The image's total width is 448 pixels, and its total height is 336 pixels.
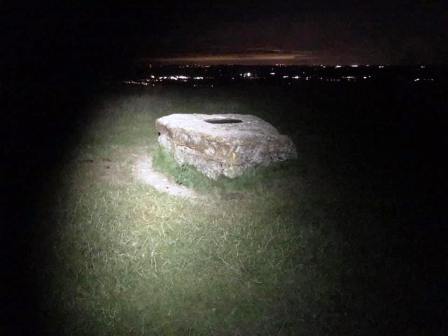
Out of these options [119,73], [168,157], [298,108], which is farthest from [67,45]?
[168,157]

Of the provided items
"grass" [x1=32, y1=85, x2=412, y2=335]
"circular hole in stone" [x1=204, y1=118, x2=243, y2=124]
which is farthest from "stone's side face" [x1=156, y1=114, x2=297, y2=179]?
"grass" [x1=32, y1=85, x2=412, y2=335]

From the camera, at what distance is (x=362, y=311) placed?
19.6 feet

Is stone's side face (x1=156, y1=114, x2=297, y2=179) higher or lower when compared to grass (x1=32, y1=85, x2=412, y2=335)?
higher

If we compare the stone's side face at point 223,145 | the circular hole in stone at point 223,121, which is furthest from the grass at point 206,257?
the circular hole in stone at point 223,121

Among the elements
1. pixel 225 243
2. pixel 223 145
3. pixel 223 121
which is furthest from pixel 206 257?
pixel 223 121

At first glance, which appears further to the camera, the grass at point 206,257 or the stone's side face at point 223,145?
the stone's side face at point 223,145

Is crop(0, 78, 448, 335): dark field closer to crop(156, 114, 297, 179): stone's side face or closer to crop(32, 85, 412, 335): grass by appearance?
crop(32, 85, 412, 335): grass

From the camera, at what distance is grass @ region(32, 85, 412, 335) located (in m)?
5.72

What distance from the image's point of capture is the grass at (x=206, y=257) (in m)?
5.72

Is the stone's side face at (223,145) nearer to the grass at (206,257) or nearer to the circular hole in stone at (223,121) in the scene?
the circular hole in stone at (223,121)

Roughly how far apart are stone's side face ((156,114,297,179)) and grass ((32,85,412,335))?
361 mm

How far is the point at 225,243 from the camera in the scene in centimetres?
757

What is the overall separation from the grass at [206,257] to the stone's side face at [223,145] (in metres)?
0.36

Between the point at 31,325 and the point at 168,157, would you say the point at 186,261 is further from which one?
the point at 168,157
